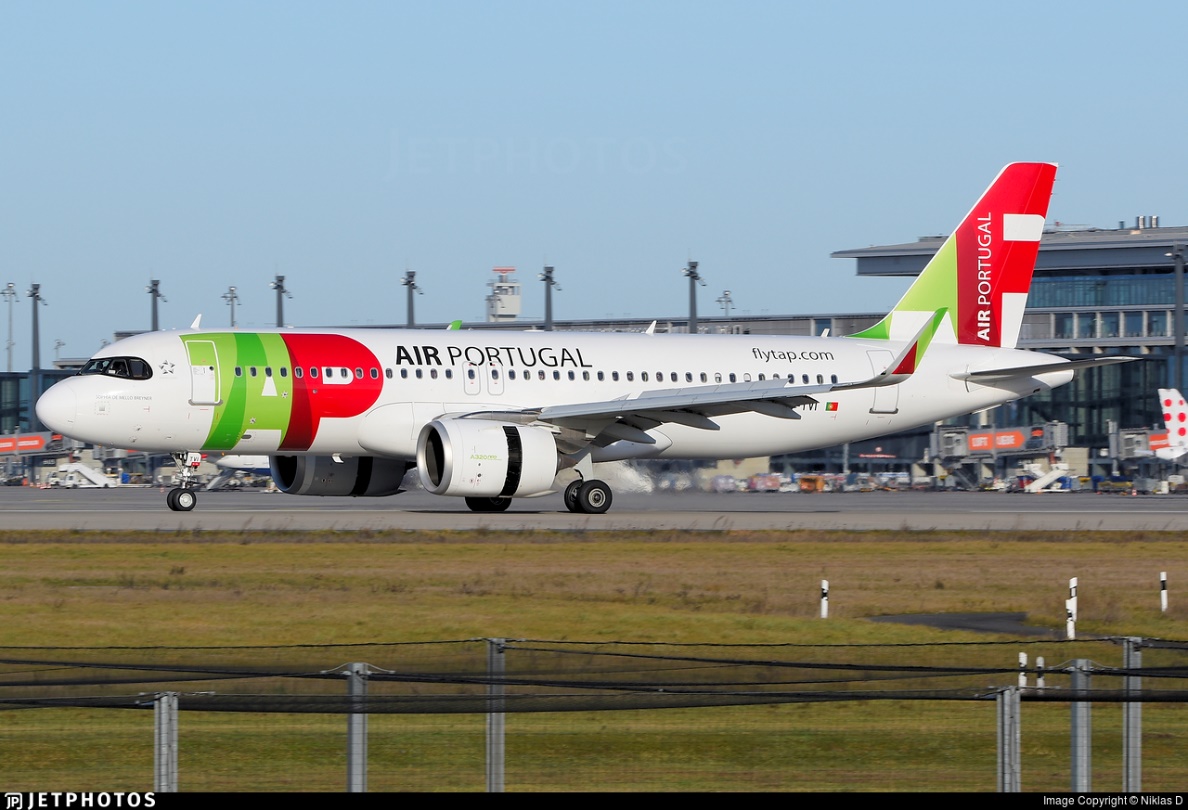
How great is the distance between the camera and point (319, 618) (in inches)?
758

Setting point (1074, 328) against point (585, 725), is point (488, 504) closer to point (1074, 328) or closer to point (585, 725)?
point (585, 725)

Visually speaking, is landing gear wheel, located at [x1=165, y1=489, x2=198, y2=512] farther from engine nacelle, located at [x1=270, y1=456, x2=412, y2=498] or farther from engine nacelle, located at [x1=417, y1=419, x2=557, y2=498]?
engine nacelle, located at [x1=417, y1=419, x2=557, y2=498]

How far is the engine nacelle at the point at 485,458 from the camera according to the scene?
111 feet

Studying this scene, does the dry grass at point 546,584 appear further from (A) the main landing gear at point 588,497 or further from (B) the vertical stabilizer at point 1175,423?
(B) the vertical stabilizer at point 1175,423

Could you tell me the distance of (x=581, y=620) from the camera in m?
19.6

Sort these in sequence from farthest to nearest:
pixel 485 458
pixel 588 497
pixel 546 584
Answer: pixel 588 497 < pixel 485 458 < pixel 546 584

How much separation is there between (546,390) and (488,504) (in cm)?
337

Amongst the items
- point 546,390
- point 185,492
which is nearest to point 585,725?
point 546,390

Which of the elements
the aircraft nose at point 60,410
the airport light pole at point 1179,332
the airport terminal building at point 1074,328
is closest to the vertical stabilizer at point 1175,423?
the airport terminal building at point 1074,328

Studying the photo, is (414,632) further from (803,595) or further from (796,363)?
(796,363)

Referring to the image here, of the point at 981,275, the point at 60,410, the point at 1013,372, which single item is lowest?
the point at 60,410

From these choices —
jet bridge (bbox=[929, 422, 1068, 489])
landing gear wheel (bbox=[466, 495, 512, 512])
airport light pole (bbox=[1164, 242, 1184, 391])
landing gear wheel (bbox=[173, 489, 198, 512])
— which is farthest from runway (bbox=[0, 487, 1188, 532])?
airport light pole (bbox=[1164, 242, 1184, 391])

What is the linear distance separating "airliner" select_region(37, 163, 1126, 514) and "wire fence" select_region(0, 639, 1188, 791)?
23.7m
